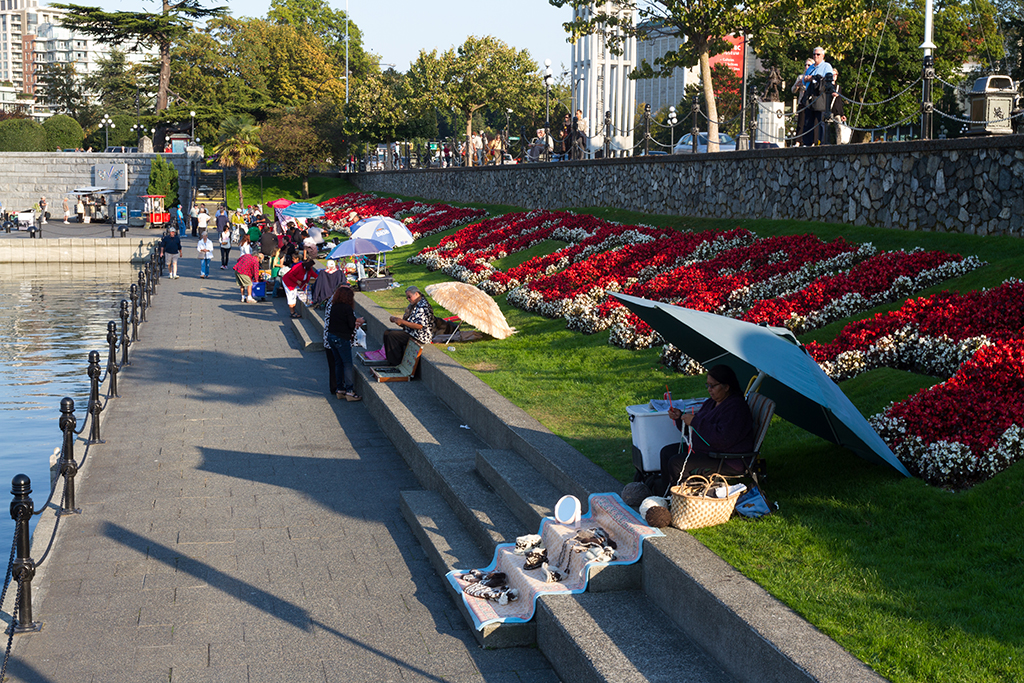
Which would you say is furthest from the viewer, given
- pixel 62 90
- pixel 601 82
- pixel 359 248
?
pixel 62 90

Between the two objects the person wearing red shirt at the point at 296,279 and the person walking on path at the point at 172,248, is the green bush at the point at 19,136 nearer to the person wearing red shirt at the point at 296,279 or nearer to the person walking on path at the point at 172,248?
the person walking on path at the point at 172,248

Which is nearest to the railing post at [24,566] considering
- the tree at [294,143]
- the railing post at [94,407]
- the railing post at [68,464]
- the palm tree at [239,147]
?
the railing post at [68,464]

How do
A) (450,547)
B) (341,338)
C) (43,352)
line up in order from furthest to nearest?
(43,352)
(341,338)
(450,547)

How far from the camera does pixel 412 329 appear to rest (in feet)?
43.2

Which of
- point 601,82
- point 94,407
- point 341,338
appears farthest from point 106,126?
point 94,407

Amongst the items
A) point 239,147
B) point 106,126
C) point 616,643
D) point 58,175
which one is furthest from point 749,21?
point 106,126

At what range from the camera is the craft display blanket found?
19.0ft

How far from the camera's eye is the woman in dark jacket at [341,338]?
510 inches

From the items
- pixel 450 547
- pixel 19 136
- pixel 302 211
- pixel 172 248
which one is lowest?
pixel 450 547

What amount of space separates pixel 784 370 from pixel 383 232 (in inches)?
617

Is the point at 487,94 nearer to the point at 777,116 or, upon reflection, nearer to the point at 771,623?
the point at 777,116

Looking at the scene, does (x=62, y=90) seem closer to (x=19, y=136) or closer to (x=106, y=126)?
(x=106, y=126)

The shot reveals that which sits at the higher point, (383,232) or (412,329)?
(383,232)

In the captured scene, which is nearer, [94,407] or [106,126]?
[94,407]
